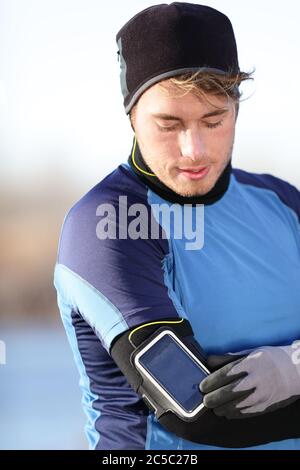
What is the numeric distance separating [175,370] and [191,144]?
20.3 inches

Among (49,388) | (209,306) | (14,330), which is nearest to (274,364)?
(209,306)

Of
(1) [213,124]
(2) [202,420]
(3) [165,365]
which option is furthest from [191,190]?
(2) [202,420]

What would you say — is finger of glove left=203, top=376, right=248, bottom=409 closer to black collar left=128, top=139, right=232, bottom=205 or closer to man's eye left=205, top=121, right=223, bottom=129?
black collar left=128, top=139, right=232, bottom=205

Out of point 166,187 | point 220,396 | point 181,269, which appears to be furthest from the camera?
point 166,187

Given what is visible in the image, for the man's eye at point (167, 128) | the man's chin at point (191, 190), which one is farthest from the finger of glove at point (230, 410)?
the man's eye at point (167, 128)

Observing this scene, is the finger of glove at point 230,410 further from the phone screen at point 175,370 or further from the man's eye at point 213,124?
the man's eye at point 213,124

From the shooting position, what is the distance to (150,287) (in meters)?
1.83

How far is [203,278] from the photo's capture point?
6.25ft

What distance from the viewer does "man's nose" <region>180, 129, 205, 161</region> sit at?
1915 millimetres

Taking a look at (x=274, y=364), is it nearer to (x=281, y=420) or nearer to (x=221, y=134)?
(x=281, y=420)

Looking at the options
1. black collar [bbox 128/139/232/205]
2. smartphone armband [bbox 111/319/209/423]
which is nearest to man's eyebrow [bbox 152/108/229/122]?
black collar [bbox 128/139/232/205]

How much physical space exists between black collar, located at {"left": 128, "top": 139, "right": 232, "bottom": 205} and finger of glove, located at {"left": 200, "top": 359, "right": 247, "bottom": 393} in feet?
1.50

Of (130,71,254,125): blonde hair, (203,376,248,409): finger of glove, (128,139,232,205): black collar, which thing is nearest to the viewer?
(203,376,248,409): finger of glove

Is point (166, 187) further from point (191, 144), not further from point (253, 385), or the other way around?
point (253, 385)
